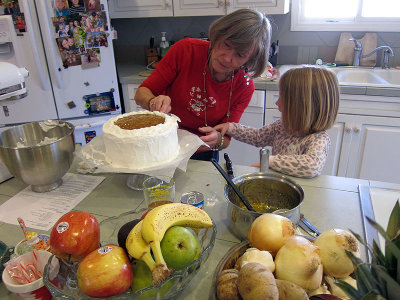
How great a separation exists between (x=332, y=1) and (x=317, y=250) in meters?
2.59

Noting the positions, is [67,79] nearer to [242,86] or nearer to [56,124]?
[56,124]

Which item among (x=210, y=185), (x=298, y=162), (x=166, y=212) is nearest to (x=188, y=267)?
(x=166, y=212)

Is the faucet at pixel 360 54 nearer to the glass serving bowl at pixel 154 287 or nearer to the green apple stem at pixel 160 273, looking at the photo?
the glass serving bowl at pixel 154 287

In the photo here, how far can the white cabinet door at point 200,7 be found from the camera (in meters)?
2.45

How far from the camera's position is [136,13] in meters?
2.71

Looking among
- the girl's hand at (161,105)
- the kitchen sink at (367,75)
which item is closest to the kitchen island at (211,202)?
the girl's hand at (161,105)

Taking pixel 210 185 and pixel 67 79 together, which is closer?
pixel 210 185

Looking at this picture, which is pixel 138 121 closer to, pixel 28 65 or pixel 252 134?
pixel 252 134

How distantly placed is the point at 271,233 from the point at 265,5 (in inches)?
82.6

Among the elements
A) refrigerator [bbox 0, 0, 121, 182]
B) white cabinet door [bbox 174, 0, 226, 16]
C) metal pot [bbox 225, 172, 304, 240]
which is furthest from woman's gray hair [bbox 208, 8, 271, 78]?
refrigerator [bbox 0, 0, 121, 182]

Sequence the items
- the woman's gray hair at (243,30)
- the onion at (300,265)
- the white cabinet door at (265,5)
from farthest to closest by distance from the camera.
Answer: the white cabinet door at (265,5), the woman's gray hair at (243,30), the onion at (300,265)

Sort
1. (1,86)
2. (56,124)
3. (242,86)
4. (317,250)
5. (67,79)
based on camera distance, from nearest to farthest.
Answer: (317,250)
(1,86)
(56,124)
(242,86)
(67,79)

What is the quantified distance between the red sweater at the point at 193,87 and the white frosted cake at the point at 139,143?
481 millimetres

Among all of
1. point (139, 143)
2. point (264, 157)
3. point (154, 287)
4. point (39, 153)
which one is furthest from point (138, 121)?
point (154, 287)
